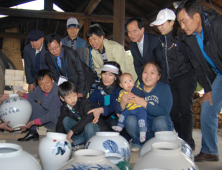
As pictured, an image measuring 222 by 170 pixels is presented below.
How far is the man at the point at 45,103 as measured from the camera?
3.08 metres

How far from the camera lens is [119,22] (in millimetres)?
5320

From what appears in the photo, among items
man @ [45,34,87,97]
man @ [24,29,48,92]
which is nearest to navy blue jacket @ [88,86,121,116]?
man @ [45,34,87,97]

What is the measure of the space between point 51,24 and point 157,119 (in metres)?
11.1

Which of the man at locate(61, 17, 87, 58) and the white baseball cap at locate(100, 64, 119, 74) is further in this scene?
the man at locate(61, 17, 87, 58)

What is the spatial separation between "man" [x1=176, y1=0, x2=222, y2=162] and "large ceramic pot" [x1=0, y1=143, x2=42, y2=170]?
1.64m

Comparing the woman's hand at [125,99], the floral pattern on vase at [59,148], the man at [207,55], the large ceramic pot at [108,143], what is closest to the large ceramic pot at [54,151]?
the floral pattern on vase at [59,148]

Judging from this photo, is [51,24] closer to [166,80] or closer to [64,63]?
[64,63]

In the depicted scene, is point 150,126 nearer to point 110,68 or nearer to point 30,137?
point 110,68

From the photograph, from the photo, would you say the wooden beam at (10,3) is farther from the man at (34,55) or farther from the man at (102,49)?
the man at (102,49)

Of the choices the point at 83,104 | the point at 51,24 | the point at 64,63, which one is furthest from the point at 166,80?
the point at 51,24

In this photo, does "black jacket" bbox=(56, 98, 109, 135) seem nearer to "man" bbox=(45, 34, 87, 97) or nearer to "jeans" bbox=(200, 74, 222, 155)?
"man" bbox=(45, 34, 87, 97)

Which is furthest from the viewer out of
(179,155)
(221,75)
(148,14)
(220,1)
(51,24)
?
(51,24)

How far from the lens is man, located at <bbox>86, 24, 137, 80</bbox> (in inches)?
122

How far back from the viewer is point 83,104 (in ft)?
8.32
